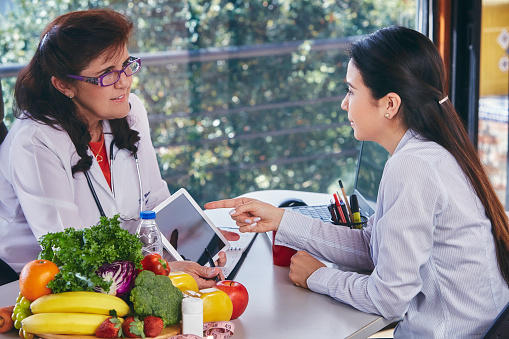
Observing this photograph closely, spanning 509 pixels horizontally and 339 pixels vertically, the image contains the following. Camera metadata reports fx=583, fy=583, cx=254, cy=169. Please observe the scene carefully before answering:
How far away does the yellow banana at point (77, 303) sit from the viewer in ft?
3.58

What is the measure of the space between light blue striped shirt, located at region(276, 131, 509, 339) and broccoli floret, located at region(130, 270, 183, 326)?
40cm

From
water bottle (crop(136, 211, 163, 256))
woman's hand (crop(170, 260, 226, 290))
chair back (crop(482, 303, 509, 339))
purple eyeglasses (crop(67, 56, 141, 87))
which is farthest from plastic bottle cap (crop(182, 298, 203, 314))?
purple eyeglasses (crop(67, 56, 141, 87))

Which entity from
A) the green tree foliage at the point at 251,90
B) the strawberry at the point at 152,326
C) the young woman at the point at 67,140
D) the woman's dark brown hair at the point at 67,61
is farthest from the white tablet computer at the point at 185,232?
the green tree foliage at the point at 251,90

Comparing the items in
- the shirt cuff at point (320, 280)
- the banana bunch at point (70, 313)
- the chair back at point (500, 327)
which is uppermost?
the banana bunch at point (70, 313)

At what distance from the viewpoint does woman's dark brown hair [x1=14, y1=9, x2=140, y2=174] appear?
1739 millimetres

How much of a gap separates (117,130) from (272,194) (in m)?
0.68

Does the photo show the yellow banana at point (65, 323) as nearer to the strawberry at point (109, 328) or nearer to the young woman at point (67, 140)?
the strawberry at point (109, 328)

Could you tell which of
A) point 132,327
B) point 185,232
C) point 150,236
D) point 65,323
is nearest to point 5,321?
point 65,323

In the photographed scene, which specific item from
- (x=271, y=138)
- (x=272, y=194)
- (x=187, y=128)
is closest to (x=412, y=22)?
(x=271, y=138)

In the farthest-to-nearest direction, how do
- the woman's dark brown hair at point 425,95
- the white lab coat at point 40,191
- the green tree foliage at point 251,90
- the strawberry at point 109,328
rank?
the green tree foliage at point 251,90, the white lab coat at point 40,191, the woman's dark brown hair at point 425,95, the strawberry at point 109,328

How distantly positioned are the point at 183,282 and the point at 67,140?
0.74m

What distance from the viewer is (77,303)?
1.09 m

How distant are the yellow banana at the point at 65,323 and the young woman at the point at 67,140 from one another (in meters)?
0.61

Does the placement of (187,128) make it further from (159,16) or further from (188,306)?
(188,306)
